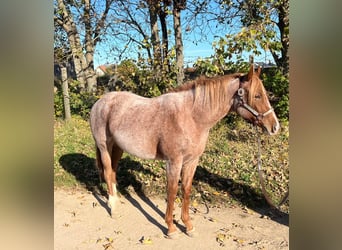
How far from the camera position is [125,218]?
284cm

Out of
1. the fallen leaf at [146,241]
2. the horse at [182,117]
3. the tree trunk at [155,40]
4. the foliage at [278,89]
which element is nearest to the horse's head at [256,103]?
the horse at [182,117]

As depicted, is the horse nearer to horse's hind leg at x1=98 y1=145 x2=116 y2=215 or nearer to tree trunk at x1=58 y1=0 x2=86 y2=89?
horse's hind leg at x1=98 y1=145 x2=116 y2=215

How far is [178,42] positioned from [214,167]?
4.65 ft

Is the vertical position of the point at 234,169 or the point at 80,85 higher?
the point at 80,85

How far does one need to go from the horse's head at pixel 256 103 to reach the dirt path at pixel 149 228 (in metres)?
0.97

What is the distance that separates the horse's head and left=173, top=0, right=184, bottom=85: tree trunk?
0.72 meters

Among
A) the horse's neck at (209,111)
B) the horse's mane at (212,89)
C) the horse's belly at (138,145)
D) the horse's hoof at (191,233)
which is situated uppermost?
the horse's mane at (212,89)

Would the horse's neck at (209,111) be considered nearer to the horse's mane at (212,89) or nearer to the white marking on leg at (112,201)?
the horse's mane at (212,89)

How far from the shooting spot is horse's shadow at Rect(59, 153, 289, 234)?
113 inches

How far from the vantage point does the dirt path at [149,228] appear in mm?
2463

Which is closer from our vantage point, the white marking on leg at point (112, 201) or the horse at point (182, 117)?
the horse at point (182, 117)
